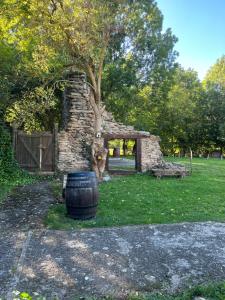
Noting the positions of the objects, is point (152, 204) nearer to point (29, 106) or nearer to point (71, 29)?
point (71, 29)

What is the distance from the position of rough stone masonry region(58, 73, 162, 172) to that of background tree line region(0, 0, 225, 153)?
1.04m

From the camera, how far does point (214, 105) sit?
98.2 ft

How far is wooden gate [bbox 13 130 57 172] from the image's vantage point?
13133 mm

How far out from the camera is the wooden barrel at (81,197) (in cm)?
635

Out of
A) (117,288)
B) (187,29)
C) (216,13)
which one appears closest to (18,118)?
(187,29)

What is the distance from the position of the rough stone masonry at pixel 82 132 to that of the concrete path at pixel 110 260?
8595 millimetres

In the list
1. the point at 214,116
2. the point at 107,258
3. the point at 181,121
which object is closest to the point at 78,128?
the point at 107,258

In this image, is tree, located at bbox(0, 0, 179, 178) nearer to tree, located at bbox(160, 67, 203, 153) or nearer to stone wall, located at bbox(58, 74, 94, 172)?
stone wall, located at bbox(58, 74, 94, 172)

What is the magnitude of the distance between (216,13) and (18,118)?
28.0 ft

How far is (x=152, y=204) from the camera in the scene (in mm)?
7812

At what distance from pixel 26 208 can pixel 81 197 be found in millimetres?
1854

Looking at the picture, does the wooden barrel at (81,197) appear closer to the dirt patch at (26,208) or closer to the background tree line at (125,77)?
the dirt patch at (26,208)

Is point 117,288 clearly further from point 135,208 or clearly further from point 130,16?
point 130,16

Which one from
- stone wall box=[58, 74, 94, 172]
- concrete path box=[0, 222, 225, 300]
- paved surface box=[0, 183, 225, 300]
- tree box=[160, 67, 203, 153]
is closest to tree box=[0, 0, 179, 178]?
stone wall box=[58, 74, 94, 172]
